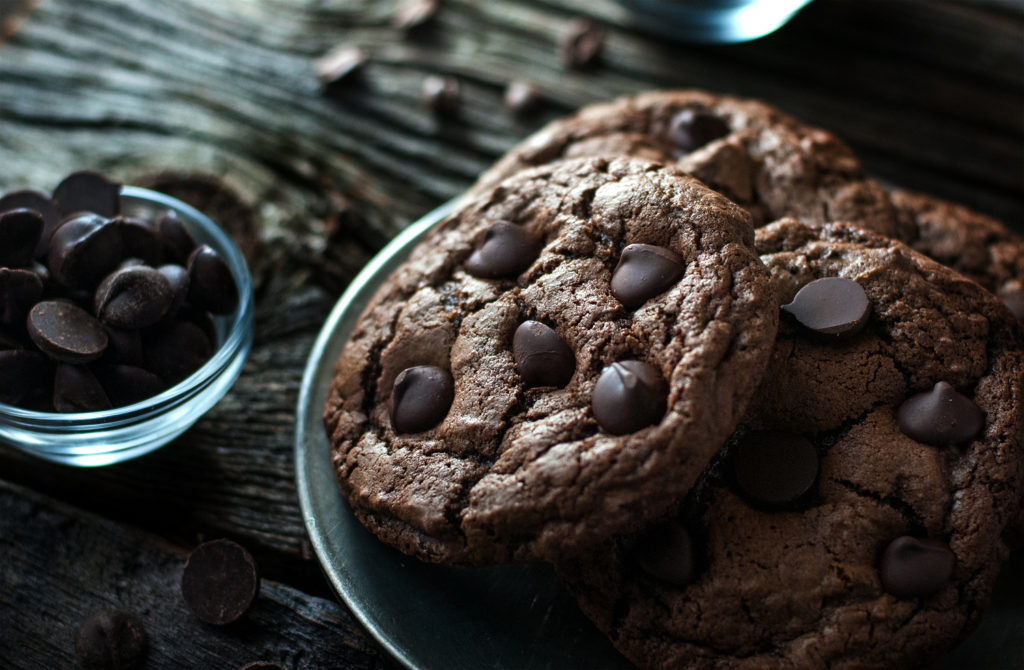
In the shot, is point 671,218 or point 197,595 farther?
point 197,595

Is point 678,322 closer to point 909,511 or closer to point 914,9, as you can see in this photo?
point 909,511

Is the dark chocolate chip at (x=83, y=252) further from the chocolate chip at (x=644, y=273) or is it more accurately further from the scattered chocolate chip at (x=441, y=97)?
the scattered chocolate chip at (x=441, y=97)

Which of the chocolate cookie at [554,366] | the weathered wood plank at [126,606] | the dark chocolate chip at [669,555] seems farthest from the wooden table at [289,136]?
the dark chocolate chip at [669,555]

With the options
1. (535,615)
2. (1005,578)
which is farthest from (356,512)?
A: (1005,578)

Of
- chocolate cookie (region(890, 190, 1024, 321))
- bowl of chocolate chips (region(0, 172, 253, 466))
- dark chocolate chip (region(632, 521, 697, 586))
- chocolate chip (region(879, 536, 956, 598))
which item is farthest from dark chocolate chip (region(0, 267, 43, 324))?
chocolate cookie (region(890, 190, 1024, 321))

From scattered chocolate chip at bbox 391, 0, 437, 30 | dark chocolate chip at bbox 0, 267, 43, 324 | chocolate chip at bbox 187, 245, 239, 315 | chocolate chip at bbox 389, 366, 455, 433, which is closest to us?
chocolate chip at bbox 389, 366, 455, 433

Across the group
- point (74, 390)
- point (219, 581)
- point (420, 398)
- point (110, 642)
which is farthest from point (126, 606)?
point (420, 398)

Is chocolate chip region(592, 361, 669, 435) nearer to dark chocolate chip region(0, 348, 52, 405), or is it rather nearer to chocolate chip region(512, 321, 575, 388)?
chocolate chip region(512, 321, 575, 388)
